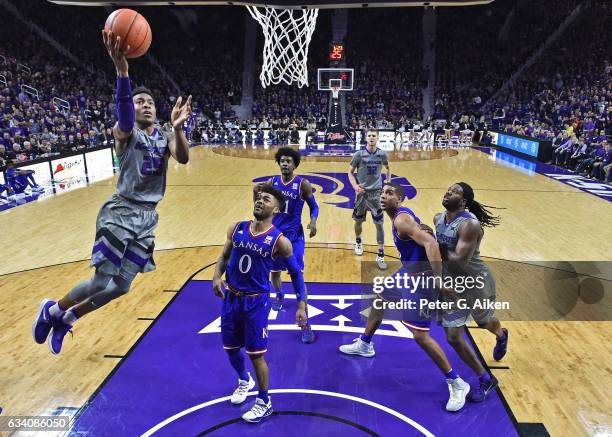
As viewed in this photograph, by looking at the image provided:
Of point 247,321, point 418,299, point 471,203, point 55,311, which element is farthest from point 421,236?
point 55,311

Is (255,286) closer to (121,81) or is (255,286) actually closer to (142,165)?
(142,165)

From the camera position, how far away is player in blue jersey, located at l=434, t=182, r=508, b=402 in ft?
12.8

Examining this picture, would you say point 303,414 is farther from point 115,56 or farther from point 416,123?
point 416,123

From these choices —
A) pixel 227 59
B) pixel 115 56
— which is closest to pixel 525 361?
pixel 115 56

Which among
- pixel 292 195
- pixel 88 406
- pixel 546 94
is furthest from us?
pixel 546 94

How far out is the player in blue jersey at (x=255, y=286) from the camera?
3.64m

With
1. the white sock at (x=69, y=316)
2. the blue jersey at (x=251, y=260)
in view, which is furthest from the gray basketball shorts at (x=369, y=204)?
the white sock at (x=69, y=316)

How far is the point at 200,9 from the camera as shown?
3525cm

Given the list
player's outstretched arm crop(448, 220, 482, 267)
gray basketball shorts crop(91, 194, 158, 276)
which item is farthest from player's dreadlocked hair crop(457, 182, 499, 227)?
gray basketball shorts crop(91, 194, 158, 276)

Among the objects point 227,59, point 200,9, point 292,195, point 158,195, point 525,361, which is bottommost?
point 525,361

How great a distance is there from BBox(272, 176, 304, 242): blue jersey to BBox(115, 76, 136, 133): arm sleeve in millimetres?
2477

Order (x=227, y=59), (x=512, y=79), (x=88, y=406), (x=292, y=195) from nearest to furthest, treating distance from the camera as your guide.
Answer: (x=88, y=406) → (x=292, y=195) → (x=512, y=79) → (x=227, y=59)

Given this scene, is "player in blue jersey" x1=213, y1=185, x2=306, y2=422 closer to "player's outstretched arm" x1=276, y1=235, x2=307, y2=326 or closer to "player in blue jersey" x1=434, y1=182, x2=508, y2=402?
"player's outstretched arm" x1=276, y1=235, x2=307, y2=326

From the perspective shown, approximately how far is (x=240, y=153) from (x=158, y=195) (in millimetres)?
18522
